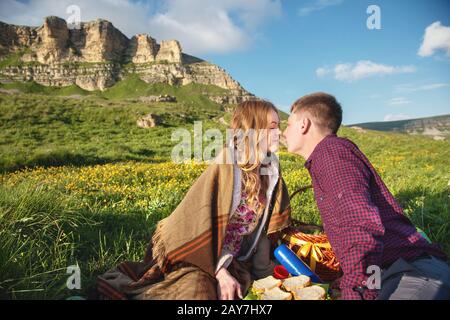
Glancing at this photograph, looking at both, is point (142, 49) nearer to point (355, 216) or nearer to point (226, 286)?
point (226, 286)

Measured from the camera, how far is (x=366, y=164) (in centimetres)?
246

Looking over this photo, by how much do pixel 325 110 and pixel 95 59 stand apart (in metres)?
172

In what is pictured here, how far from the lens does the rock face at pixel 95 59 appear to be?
14100 cm

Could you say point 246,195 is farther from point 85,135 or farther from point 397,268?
point 85,135

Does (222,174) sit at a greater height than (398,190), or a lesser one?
greater

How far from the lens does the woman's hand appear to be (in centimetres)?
259

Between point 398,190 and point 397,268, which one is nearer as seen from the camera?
point 397,268

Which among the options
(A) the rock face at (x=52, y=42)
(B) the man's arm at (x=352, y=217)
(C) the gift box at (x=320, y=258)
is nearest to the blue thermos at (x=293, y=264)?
(C) the gift box at (x=320, y=258)

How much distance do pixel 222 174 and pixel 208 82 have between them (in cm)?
17151

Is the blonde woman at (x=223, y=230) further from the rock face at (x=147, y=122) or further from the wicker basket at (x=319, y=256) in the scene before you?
the rock face at (x=147, y=122)

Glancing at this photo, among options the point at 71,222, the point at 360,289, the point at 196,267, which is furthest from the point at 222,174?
the point at 71,222

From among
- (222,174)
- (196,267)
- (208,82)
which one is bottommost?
(196,267)
